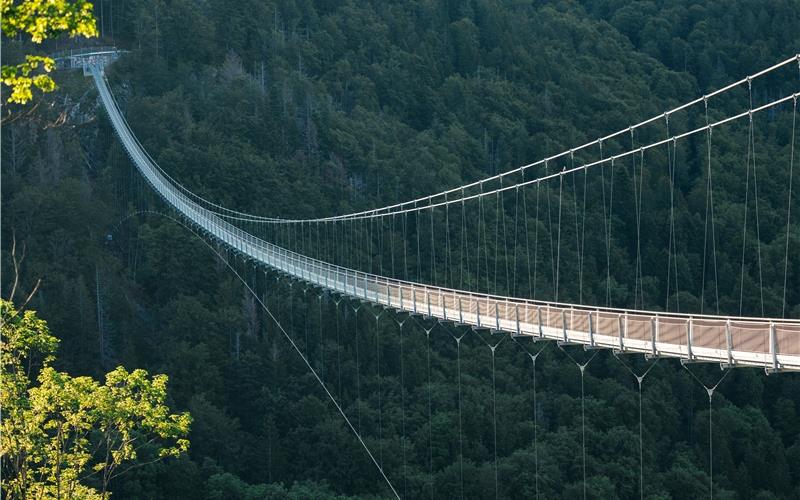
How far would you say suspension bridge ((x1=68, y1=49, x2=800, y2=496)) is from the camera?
17984 millimetres

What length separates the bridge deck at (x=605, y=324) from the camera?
1512 cm

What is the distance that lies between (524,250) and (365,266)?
9352 mm

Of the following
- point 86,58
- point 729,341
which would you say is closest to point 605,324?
point 729,341

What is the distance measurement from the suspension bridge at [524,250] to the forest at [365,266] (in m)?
0.62

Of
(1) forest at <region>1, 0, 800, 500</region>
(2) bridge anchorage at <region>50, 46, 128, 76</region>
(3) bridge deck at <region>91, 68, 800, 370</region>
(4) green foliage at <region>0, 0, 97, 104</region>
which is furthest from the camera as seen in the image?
(2) bridge anchorage at <region>50, 46, 128, 76</region>

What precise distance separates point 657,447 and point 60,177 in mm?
28811

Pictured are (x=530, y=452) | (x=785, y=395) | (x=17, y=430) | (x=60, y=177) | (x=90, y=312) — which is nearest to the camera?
(x=17, y=430)

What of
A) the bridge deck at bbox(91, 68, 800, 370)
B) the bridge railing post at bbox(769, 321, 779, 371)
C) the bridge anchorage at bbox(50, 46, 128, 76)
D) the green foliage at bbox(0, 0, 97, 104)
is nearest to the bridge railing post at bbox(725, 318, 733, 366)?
the bridge deck at bbox(91, 68, 800, 370)

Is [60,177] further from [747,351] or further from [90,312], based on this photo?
[747,351]

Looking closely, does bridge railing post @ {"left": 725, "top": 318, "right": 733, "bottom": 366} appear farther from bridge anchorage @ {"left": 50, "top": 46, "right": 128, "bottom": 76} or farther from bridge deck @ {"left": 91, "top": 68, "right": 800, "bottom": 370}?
bridge anchorage @ {"left": 50, "top": 46, "right": 128, "bottom": 76}

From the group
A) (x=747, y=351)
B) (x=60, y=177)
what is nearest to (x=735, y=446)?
(x=60, y=177)

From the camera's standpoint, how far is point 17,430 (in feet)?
48.2

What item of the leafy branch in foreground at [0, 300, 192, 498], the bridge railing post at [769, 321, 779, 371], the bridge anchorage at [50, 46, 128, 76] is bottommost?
the leafy branch in foreground at [0, 300, 192, 498]

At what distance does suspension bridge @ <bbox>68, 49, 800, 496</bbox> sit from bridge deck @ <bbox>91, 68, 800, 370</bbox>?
2 centimetres
